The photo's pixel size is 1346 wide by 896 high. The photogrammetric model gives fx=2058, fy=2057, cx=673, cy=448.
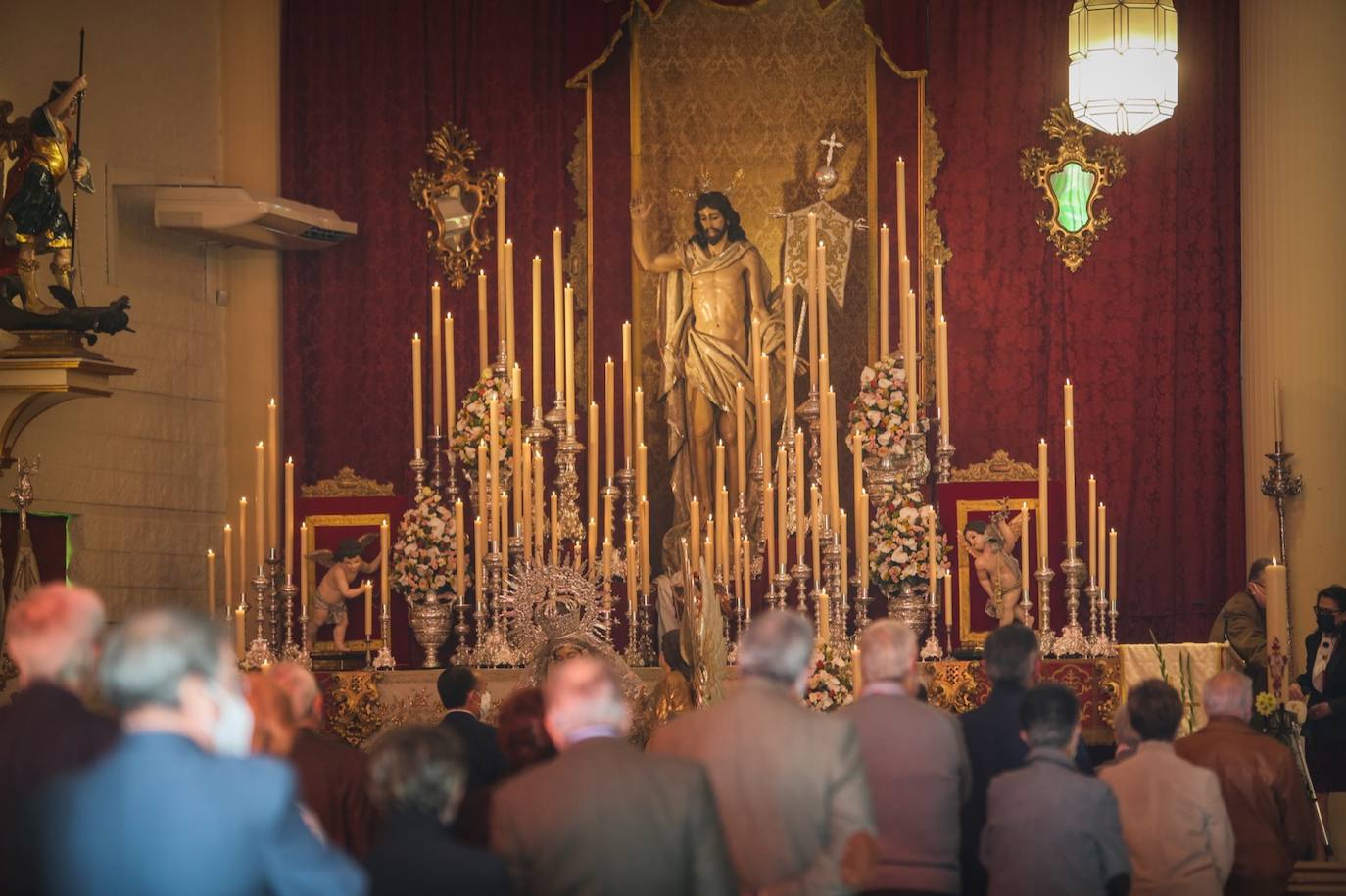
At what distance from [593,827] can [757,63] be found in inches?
372

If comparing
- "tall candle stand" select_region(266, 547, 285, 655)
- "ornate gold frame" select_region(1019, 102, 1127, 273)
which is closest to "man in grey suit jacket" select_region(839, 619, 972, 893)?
"tall candle stand" select_region(266, 547, 285, 655)

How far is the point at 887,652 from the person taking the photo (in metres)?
5.45

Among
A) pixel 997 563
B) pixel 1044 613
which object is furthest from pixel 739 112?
pixel 1044 613

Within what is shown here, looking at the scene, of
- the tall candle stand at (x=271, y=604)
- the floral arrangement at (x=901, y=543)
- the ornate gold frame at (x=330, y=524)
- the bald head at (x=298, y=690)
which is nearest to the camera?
the bald head at (x=298, y=690)

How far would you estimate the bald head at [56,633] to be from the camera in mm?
4508

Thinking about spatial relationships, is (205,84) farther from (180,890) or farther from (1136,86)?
(180,890)

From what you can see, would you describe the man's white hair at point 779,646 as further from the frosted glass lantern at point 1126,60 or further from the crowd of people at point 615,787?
the frosted glass lantern at point 1126,60

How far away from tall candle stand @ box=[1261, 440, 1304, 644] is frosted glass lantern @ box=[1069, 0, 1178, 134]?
2.92m

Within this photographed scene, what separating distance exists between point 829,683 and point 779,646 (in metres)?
3.43

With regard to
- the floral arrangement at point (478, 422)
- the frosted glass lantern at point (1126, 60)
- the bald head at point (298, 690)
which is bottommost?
the bald head at point (298, 690)

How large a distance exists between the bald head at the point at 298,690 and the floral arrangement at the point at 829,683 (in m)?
3.08

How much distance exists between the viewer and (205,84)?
42.2 ft

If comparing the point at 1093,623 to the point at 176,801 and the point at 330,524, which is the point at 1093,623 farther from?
the point at 176,801

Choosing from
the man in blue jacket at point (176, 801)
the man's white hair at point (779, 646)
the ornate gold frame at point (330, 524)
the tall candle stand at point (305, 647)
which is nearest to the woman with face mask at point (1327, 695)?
the tall candle stand at point (305, 647)
